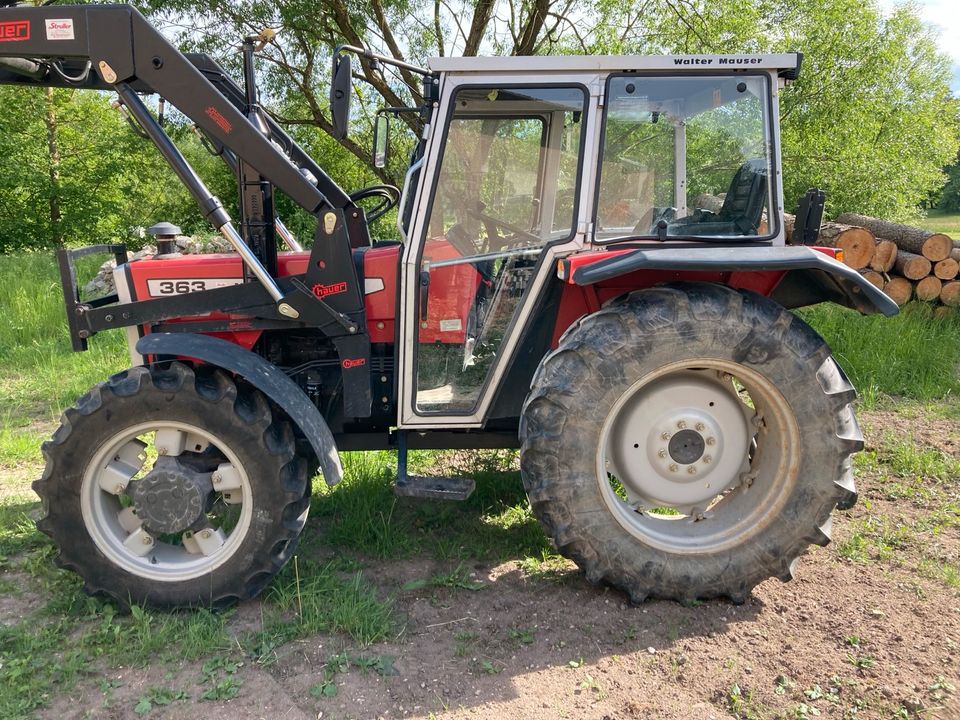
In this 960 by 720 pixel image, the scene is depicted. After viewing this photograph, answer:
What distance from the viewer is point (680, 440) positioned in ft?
10.8

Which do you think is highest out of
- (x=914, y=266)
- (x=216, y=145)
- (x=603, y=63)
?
(x=603, y=63)

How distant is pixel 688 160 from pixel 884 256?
5028mm

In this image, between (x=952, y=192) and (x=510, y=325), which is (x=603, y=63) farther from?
(x=952, y=192)

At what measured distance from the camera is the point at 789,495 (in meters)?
3.15

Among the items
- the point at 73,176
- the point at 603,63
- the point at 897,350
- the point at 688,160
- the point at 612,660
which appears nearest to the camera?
the point at 612,660

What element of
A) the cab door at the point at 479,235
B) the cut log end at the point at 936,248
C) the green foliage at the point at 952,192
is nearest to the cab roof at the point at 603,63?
the cab door at the point at 479,235

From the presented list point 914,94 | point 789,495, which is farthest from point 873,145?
point 789,495

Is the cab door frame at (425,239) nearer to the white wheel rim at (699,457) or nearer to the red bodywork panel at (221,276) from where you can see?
the red bodywork panel at (221,276)

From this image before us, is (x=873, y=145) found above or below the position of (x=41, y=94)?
below

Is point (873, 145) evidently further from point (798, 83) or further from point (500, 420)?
point (500, 420)

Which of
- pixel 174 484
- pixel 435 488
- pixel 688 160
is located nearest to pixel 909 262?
pixel 688 160

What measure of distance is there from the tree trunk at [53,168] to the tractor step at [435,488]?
14334 mm

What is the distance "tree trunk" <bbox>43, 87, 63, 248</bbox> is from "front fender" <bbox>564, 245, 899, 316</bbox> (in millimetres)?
15033

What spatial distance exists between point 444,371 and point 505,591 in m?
1.02
